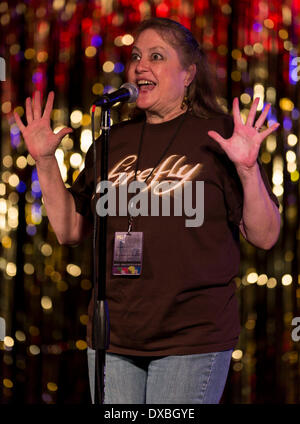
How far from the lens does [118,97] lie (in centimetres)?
127

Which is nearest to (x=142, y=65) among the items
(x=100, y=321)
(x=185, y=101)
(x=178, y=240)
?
(x=185, y=101)

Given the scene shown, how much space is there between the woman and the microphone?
18 centimetres

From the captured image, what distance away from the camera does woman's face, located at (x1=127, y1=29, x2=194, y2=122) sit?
150cm

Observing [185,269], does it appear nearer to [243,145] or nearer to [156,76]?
[243,145]

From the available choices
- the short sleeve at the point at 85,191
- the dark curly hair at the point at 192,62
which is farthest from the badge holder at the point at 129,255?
the dark curly hair at the point at 192,62

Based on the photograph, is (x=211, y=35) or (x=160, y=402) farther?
(x=211, y=35)

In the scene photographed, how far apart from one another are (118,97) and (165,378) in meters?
0.62

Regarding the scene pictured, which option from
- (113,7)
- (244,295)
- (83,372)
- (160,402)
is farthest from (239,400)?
(113,7)

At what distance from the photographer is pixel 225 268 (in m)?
1.34

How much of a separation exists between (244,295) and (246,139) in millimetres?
1311

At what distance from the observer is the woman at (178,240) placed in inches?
50.7

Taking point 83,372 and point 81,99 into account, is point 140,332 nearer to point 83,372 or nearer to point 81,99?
point 83,372

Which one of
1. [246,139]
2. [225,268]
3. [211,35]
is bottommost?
[225,268]

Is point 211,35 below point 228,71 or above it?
above
